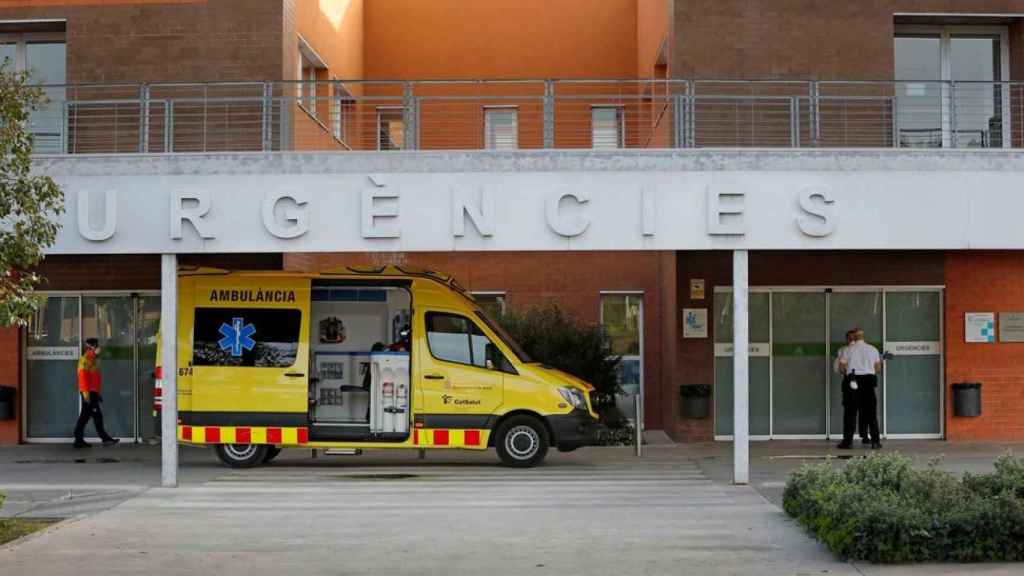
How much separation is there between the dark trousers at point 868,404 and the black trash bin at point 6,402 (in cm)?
1330

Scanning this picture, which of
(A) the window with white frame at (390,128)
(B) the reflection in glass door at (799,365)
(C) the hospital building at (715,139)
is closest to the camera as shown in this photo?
(C) the hospital building at (715,139)

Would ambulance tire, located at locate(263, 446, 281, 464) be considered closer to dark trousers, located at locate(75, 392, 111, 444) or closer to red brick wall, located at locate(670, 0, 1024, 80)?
dark trousers, located at locate(75, 392, 111, 444)

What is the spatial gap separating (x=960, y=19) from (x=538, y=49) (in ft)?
29.4

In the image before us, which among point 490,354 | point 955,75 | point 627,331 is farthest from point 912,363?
point 490,354

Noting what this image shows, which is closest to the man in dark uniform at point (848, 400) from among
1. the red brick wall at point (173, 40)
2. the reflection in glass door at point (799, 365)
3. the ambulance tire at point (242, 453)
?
the reflection in glass door at point (799, 365)

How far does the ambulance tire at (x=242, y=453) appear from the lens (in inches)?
679

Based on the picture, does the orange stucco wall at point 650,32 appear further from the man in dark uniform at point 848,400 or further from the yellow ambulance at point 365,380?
the yellow ambulance at point 365,380

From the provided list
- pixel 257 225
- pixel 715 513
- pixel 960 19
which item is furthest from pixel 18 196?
pixel 960 19

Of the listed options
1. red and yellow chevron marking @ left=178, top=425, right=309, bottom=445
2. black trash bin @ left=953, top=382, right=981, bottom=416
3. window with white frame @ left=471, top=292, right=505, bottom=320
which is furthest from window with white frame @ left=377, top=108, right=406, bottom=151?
black trash bin @ left=953, top=382, right=981, bottom=416

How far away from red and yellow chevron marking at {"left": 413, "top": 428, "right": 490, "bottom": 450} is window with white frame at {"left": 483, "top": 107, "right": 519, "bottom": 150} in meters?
11.1

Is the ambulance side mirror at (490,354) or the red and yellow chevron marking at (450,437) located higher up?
the ambulance side mirror at (490,354)

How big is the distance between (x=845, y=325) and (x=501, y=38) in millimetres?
10037

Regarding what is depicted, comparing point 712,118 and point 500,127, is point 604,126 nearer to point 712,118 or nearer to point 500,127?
point 500,127

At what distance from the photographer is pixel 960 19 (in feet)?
68.6
